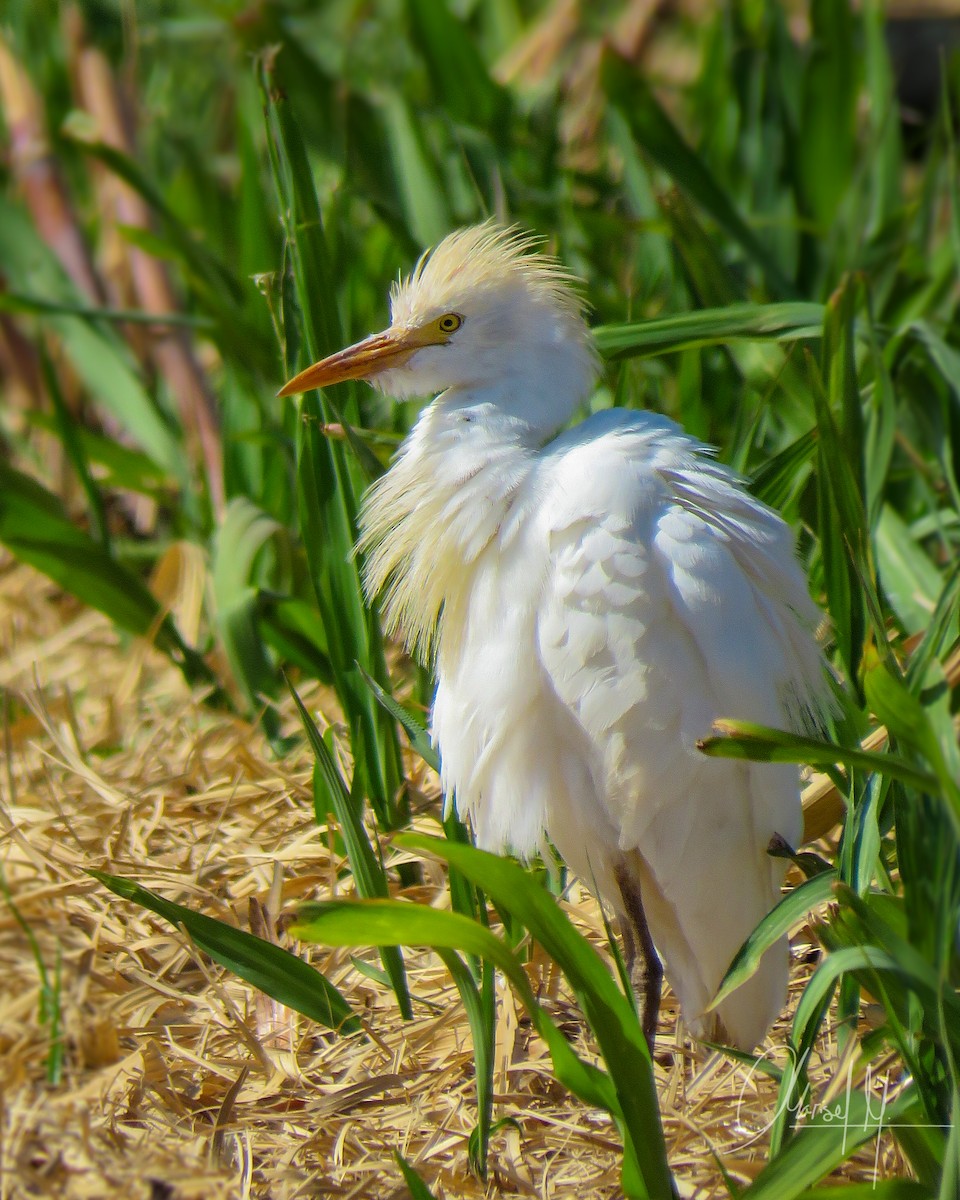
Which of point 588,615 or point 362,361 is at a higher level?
point 362,361

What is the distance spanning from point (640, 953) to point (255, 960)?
59 cm

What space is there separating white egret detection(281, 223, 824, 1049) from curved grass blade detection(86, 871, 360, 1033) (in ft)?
0.99

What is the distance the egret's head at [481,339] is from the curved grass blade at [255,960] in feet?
2.28

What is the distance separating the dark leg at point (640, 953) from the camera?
1.67m

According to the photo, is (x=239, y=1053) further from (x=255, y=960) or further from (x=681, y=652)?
(x=681, y=652)

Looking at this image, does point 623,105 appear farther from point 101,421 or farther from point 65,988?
point 101,421

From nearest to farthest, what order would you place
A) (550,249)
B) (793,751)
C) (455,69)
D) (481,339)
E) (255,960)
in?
(793,751), (255,960), (481,339), (550,249), (455,69)

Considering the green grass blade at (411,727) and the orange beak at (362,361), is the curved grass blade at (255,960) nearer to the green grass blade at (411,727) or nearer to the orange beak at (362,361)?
the green grass blade at (411,727)

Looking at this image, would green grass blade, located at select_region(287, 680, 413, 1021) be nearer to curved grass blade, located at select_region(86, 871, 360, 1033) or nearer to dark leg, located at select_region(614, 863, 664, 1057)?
curved grass blade, located at select_region(86, 871, 360, 1033)

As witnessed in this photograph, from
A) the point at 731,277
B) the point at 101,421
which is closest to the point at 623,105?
the point at 731,277

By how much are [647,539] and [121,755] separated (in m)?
1.27

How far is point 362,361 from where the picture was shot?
1703 mm

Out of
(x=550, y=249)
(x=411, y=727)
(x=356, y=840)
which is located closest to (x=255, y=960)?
(x=356, y=840)

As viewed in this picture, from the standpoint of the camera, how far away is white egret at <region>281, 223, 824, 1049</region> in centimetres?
146
